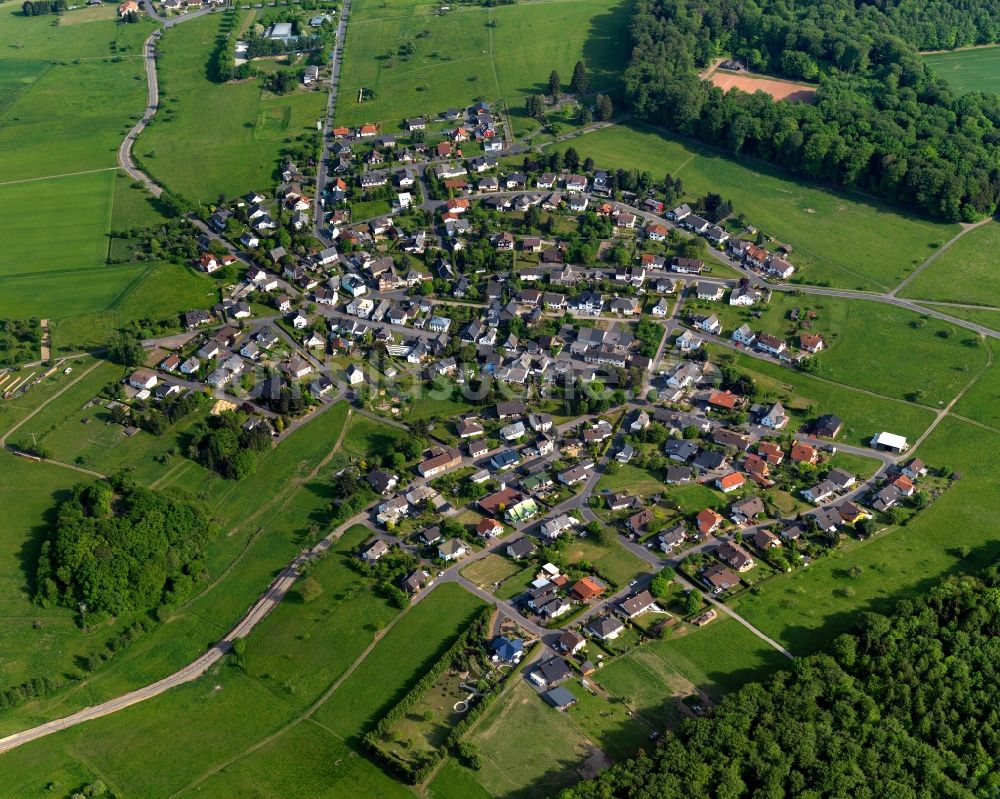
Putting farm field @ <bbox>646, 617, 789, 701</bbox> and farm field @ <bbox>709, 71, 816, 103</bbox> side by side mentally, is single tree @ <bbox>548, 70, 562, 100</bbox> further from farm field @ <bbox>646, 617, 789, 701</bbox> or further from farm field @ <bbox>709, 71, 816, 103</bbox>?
farm field @ <bbox>646, 617, 789, 701</bbox>

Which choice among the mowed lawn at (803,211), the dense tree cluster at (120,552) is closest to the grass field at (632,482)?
the dense tree cluster at (120,552)

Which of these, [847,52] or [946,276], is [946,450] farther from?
[847,52]

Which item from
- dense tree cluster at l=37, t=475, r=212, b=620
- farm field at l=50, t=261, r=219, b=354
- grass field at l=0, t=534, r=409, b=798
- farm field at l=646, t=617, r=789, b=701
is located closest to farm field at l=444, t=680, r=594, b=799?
grass field at l=0, t=534, r=409, b=798

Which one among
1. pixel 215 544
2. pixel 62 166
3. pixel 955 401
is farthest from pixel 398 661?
pixel 62 166

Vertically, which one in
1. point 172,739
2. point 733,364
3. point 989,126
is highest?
point 989,126

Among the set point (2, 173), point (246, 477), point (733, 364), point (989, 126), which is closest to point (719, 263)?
point (733, 364)

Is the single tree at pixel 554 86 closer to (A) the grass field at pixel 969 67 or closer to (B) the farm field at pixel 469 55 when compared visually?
(B) the farm field at pixel 469 55
